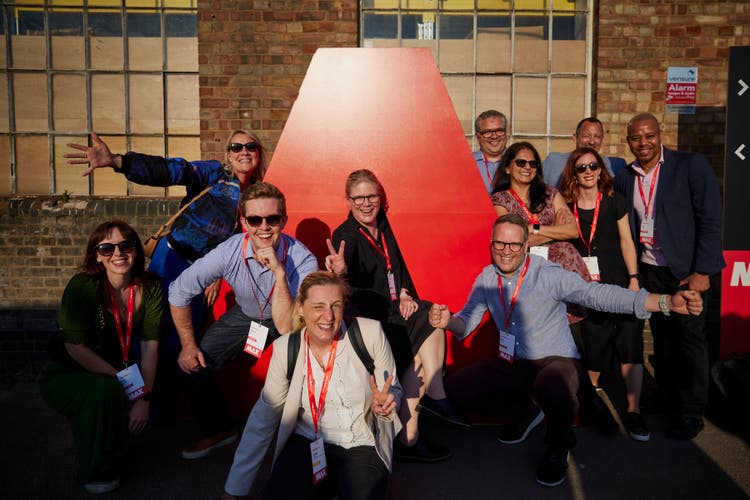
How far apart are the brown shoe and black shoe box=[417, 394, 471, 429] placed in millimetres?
1158

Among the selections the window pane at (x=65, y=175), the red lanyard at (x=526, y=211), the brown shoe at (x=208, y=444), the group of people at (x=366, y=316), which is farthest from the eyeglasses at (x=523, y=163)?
the window pane at (x=65, y=175)

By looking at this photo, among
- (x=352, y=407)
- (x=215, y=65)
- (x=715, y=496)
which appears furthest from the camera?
(x=215, y=65)

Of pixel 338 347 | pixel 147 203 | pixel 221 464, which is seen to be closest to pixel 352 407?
pixel 338 347

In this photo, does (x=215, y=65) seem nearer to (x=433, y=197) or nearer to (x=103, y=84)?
(x=103, y=84)

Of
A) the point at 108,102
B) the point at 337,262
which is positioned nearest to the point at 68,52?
the point at 108,102

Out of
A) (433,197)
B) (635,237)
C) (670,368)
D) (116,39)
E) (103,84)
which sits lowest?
(670,368)

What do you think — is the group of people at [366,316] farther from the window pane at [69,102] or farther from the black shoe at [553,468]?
the window pane at [69,102]

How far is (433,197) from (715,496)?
222 cm

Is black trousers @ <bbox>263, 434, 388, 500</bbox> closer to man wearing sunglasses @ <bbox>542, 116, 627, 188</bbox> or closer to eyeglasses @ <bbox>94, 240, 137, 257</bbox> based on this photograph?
eyeglasses @ <bbox>94, 240, 137, 257</bbox>

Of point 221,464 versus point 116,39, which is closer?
point 221,464

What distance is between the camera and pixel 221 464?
3.32 meters

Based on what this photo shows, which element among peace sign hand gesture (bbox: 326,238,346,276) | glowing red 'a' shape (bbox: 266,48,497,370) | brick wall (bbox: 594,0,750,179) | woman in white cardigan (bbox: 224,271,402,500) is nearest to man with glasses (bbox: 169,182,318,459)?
peace sign hand gesture (bbox: 326,238,346,276)

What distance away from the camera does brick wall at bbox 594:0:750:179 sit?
5.38 meters

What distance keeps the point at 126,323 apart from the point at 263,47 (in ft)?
10.3
